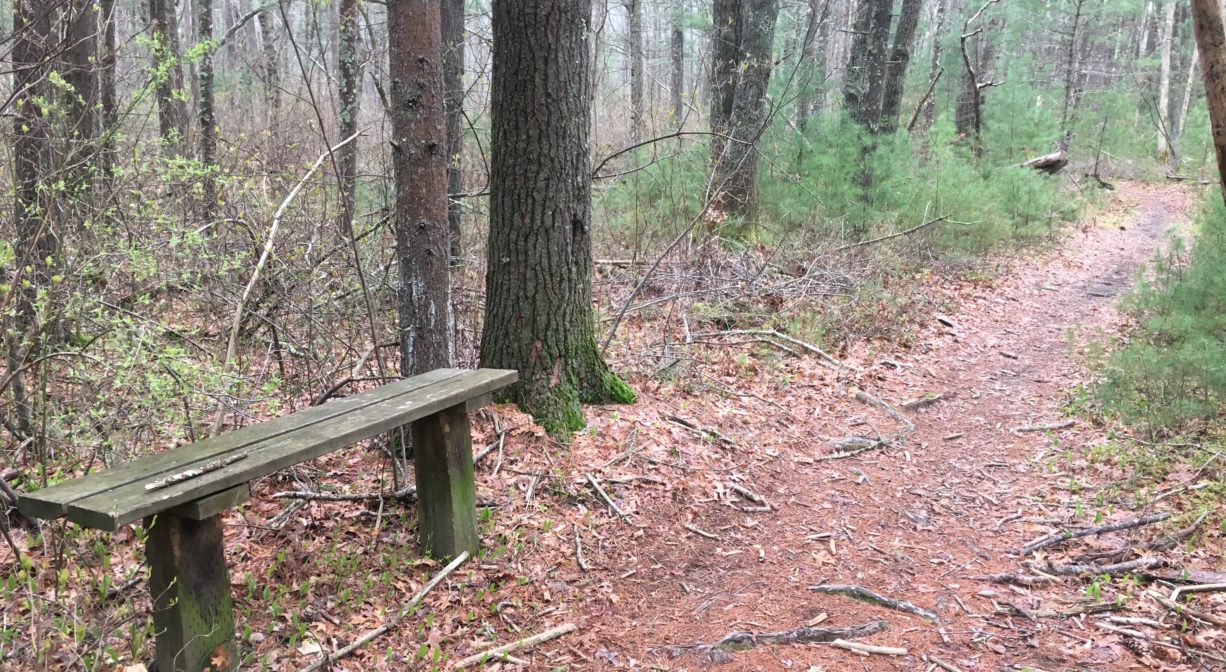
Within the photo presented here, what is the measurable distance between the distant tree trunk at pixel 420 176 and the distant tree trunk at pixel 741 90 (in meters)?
5.71

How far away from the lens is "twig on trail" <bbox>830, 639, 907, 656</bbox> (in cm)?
339

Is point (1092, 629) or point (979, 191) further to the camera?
point (979, 191)

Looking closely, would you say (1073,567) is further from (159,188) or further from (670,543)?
(159,188)

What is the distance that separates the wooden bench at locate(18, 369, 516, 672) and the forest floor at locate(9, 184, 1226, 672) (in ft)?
1.33

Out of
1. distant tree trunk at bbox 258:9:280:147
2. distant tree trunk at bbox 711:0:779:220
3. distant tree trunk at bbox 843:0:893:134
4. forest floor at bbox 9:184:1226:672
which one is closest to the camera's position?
forest floor at bbox 9:184:1226:672

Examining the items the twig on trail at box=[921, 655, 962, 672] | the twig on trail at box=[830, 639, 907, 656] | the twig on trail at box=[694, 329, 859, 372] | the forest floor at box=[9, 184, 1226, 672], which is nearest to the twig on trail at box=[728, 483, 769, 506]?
the forest floor at box=[9, 184, 1226, 672]

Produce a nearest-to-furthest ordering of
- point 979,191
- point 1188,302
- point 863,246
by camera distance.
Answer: point 1188,302
point 863,246
point 979,191

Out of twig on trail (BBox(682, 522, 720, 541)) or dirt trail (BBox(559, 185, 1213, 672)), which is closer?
dirt trail (BBox(559, 185, 1213, 672))

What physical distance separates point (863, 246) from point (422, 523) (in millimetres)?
8594

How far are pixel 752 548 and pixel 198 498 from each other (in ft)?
10.2

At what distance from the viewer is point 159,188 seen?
7262 mm

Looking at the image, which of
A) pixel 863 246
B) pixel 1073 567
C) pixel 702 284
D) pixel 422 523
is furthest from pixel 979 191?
pixel 422 523

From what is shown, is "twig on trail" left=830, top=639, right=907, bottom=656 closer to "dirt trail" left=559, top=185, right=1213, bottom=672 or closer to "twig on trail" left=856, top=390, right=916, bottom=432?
"dirt trail" left=559, top=185, right=1213, bottom=672

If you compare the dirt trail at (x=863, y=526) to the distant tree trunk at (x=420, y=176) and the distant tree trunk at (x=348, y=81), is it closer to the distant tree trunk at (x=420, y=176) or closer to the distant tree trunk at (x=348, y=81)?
the distant tree trunk at (x=420, y=176)
